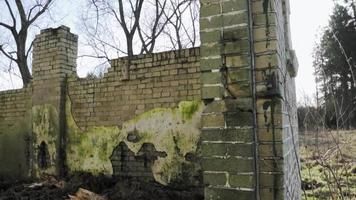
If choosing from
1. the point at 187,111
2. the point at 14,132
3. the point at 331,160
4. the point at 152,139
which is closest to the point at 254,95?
the point at 331,160

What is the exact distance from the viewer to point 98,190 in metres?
5.24

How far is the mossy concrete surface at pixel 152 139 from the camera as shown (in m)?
4.98

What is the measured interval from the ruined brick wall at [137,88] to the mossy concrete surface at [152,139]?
0.12 metres

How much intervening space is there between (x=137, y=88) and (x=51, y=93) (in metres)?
1.89

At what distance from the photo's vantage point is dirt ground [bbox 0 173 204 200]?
4.60m

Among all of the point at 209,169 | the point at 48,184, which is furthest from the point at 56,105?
the point at 209,169

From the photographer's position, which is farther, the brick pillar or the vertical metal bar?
the brick pillar

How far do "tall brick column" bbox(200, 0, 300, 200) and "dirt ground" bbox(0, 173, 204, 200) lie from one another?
2.59m

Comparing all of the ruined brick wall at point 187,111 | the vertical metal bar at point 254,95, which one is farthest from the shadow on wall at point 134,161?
the vertical metal bar at point 254,95

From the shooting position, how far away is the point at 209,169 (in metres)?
2.16

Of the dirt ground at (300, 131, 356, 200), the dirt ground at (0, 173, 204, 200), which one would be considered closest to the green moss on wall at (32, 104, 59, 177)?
the dirt ground at (0, 173, 204, 200)

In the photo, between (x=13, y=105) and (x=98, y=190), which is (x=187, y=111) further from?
(x=13, y=105)

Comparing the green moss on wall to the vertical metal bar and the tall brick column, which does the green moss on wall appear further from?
the vertical metal bar

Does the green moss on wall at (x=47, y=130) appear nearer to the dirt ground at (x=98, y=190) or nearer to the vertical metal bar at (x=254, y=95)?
the dirt ground at (x=98, y=190)
